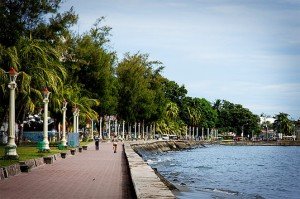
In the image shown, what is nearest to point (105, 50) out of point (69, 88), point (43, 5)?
point (69, 88)

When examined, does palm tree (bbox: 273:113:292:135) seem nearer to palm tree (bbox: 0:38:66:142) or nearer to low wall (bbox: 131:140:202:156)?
low wall (bbox: 131:140:202:156)

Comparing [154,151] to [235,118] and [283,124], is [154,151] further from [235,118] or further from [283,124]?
[283,124]

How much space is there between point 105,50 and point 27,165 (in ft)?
150

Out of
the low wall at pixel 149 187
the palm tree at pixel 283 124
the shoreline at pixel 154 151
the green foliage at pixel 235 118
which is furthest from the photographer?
the palm tree at pixel 283 124

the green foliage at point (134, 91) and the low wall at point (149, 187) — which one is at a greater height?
the green foliage at point (134, 91)

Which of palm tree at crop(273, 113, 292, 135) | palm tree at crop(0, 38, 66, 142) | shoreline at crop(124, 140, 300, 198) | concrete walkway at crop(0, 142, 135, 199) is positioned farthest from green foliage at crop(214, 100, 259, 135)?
concrete walkway at crop(0, 142, 135, 199)

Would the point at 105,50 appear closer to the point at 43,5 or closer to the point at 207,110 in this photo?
the point at 43,5

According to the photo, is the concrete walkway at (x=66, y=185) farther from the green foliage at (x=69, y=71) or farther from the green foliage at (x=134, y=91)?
the green foliage at (x=134, y=91)

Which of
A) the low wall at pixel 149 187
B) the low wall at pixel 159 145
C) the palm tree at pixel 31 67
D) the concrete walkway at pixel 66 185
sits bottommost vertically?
the low wall at pixel 159 145

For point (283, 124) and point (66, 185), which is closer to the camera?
point (66, 185)

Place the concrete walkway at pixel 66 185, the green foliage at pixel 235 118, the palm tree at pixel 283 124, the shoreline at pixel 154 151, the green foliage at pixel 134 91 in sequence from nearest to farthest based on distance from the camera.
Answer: the shoreline at pixel 154 151 → the concrete walkway at pixel 66 185 → the green foliage at pixel 134 91 → the green foliage at pixel 235 118 → the palm tree at pixel 283 124

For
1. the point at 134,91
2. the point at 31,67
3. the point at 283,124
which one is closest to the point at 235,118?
the point at 283,124

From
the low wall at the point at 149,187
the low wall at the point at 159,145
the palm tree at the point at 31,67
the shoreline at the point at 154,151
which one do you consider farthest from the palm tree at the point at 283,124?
the low wall at the point at 149,187

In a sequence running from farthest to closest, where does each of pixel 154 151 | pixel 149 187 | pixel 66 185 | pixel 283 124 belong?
pixel 283 124, pixel 154 151, pixel 66 185, pixel 149 187
